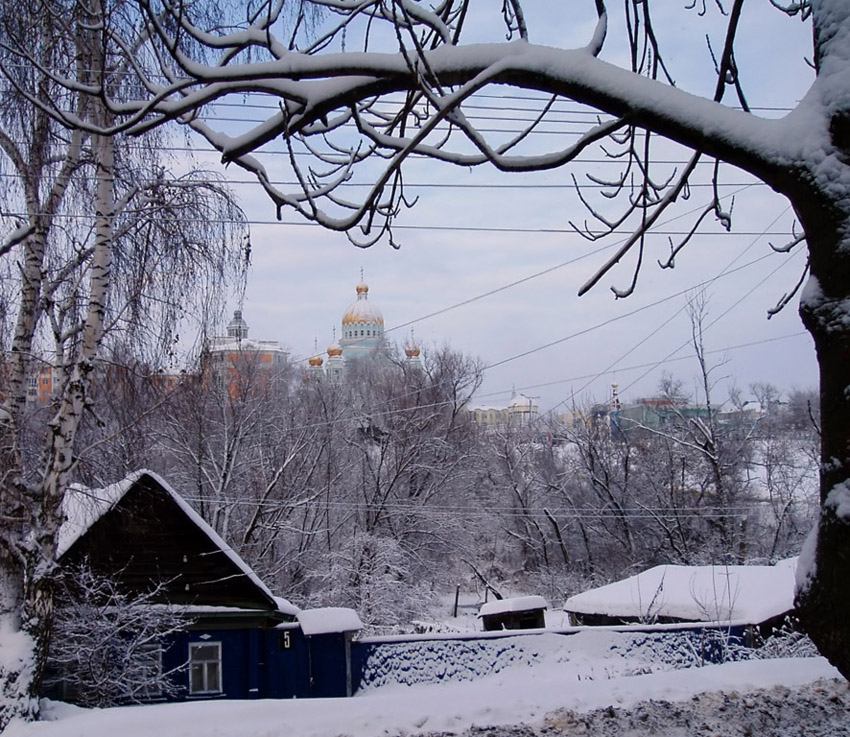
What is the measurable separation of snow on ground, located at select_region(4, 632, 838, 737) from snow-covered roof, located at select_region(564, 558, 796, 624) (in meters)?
10.2

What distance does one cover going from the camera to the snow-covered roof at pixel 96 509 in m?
8.59

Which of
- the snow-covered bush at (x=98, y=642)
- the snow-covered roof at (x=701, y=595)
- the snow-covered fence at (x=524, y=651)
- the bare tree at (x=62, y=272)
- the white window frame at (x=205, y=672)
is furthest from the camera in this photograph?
the snow-covered roof at (x=701, y=595)

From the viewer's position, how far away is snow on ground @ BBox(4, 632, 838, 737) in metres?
4.68

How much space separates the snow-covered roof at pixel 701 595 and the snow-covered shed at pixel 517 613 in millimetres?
1149

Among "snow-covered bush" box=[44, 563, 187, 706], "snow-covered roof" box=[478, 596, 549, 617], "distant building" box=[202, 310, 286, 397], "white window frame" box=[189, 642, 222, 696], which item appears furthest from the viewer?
"distant building" box=[202, 310, 286, 397]

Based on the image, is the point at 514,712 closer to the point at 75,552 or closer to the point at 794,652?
the point at 794,652

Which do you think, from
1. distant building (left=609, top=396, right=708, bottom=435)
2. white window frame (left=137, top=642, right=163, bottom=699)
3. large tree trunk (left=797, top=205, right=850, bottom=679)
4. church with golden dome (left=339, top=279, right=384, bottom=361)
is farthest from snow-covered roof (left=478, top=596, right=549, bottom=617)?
church with golden dome (left=339, top=279, right=384, bottom=361)

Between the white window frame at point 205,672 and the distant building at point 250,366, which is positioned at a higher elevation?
the distant building at point 250,366

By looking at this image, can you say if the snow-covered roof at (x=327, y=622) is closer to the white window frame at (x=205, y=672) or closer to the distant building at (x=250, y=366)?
the white window frame at (x=205, y=672)

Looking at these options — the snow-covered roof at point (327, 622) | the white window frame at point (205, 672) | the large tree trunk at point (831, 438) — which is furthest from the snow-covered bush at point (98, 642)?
the large tree trunk at point (831, 438)

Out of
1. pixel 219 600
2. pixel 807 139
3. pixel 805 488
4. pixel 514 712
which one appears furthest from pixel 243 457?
pixel 807 139

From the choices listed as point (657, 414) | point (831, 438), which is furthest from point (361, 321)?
point (831, 438)

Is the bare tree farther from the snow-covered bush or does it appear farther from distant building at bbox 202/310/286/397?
distant building at bbox 202/310/286/397

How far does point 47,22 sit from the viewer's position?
737cm
